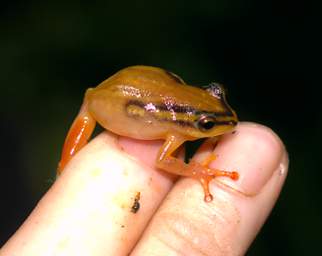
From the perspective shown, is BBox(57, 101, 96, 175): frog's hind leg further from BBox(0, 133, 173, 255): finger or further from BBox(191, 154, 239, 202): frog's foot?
BBox(191, 154, 239, 202): frog's foot

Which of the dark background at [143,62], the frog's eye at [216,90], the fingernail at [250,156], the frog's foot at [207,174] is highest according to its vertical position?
the frog's eye at [216,90]

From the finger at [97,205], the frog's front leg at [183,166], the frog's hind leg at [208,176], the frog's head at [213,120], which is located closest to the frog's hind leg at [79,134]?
the finger at [97,205]

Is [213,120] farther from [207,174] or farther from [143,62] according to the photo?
[143,62]

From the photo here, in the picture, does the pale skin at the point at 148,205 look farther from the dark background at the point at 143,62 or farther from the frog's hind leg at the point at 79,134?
the dark background at the point at 143,62

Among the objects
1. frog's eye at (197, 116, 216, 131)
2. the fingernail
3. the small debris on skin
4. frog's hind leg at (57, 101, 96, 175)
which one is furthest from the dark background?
the small debris on skin

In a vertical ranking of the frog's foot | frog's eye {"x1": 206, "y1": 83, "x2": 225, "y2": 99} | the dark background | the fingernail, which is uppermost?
frog's eye {"x1": 206, "y1": 83, "x2": 225, "y2": 99}

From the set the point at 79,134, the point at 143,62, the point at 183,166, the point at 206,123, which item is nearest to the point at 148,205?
the point at 183,166
